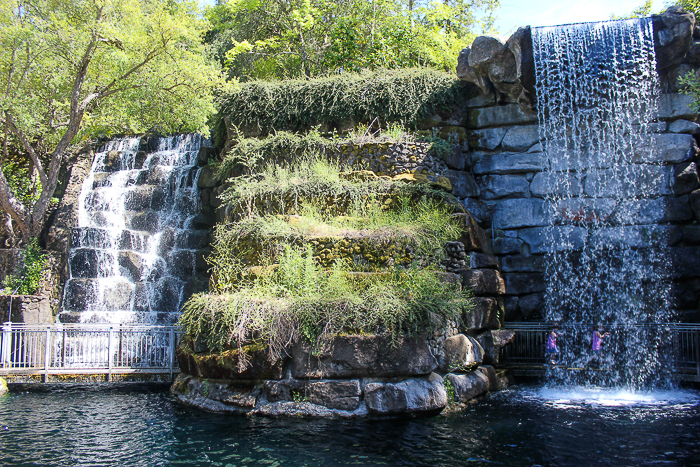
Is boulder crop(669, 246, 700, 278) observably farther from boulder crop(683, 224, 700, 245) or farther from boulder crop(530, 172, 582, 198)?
boulder crop(530, 172, 582, 198)

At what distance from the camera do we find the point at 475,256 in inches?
387

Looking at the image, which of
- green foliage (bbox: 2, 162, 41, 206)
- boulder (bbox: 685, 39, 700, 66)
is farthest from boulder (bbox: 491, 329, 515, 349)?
green foliage (bbox: 2, 162, 41, 206)

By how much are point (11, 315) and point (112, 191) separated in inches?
159

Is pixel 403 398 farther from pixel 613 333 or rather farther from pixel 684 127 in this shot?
pixel 684 127

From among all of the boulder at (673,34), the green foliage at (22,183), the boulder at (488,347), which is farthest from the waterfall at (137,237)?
the boulder at (673,34)

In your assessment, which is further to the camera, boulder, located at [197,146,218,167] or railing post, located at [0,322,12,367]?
boulder, located at [197,146,218,167]

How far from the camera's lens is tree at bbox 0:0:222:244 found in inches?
550

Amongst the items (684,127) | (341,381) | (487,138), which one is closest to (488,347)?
(341,381)

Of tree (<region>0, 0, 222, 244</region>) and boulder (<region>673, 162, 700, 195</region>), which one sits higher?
tree (<region>0, 0, 222, 244</region>)

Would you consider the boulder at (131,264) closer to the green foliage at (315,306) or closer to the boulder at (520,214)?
the green foliage at (315,306)

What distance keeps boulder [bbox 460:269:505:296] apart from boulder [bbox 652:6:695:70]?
610 cm

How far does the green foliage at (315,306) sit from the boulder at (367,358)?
0.50ft

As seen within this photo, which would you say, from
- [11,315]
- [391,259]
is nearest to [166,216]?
[11,315]

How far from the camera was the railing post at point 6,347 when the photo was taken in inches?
385
